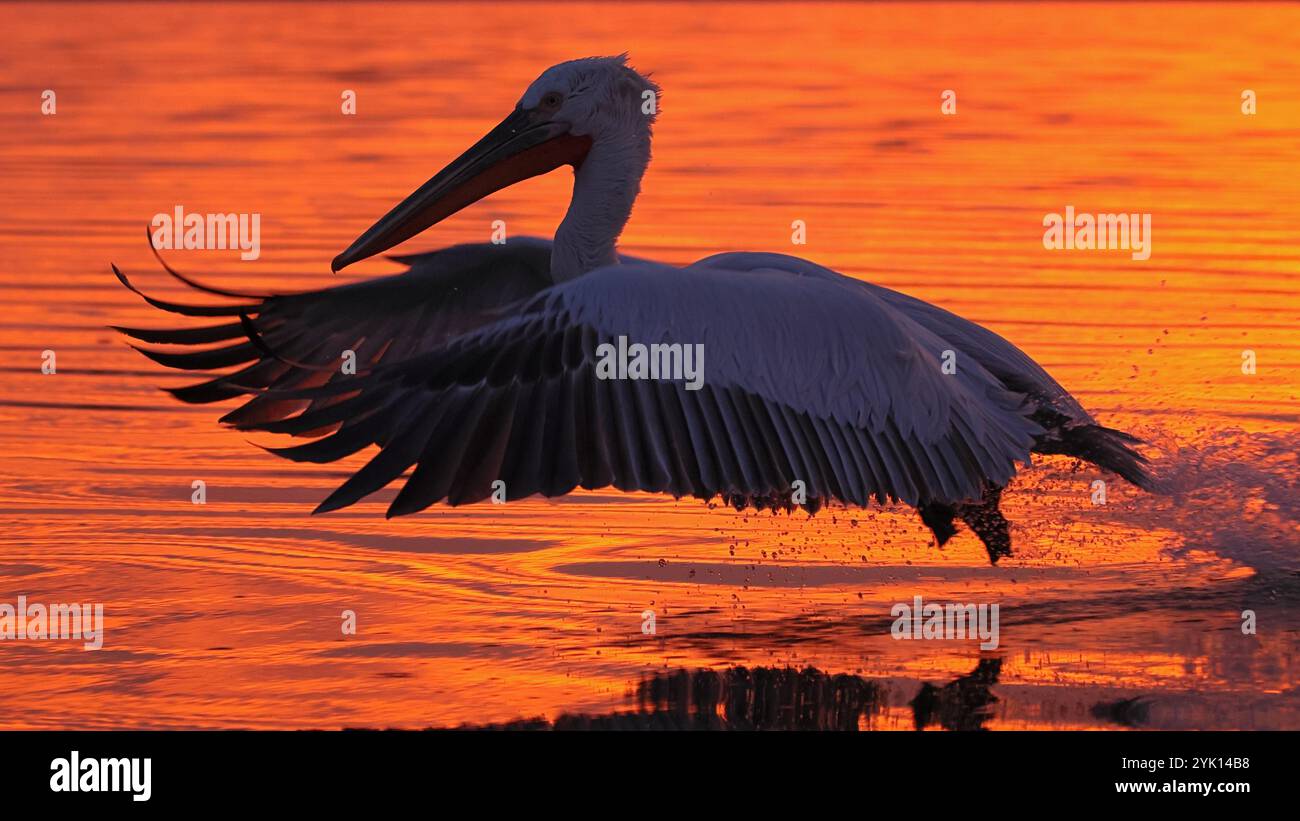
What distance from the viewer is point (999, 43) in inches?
875

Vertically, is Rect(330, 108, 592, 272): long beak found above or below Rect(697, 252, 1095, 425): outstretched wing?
above

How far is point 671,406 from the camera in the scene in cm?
566

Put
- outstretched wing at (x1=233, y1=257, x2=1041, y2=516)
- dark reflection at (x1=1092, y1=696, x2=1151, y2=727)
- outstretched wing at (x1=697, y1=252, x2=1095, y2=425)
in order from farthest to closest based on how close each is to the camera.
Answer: outstretched wing at (x1=697, y1=252, x2=1095, y2=425)
dark reflection at (x1=1092, y1=696, x2=1151, y2=727)
outstretched wing at (x1=233, y1=257, x2=1041, y2=516)

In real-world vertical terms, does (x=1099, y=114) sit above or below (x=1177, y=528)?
above

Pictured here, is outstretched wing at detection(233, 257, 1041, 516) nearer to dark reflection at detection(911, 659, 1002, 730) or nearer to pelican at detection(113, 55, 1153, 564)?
pelican at detection(113, 55, 1153, 564)

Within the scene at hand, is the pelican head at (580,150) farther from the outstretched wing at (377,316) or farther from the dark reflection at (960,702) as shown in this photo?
the dark reflection at (960,702)

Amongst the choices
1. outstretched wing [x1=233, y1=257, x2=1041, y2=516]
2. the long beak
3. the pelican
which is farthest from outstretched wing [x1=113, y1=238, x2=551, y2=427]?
outstretched wing [x1=233, y1=257, x2=1041, y2=516]

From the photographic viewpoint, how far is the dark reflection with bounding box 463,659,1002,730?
5.59m

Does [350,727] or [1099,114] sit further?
[1099,114]

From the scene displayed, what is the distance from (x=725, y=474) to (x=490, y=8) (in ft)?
66.3

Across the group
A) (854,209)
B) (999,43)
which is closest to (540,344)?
(854,209)

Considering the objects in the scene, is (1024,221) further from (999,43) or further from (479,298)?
(999,43)
